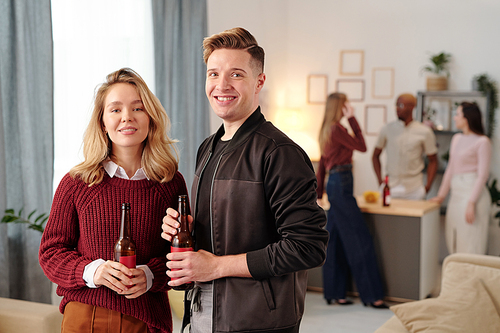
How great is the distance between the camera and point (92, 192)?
1.47 meters

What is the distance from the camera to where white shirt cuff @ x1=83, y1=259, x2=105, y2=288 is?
4.53 feet

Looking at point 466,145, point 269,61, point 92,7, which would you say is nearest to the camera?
point 92,7

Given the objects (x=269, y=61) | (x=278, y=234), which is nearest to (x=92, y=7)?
(x=278, y=234)

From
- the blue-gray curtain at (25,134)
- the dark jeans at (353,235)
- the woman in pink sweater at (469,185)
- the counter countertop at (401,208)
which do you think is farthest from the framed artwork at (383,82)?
the blue-gray curtain at (25,134)

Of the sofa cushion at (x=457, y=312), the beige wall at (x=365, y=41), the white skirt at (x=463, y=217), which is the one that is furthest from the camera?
the beige wall at (x=365, y=41)

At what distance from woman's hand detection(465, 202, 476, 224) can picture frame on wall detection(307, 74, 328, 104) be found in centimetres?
243

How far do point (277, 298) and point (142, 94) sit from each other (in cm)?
76

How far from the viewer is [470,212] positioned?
4105 millimetres

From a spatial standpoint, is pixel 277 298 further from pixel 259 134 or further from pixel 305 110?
pixel 305 110

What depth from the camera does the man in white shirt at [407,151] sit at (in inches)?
171

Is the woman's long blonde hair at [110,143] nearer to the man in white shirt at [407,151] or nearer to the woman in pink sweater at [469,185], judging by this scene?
the man in white shirt at [407,151]

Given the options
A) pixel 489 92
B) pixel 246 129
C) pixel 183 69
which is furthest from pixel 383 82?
pixel 246 129

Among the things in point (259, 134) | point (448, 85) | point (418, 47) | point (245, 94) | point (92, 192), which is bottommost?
point (92, 192)

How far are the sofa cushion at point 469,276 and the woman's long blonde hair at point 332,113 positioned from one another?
156 centimetres
